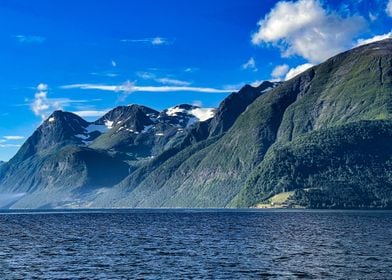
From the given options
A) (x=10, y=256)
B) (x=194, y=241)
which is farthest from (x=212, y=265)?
(x=194, y=241)

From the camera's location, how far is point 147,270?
3925 inches

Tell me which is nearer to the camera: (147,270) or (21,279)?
(21,279)

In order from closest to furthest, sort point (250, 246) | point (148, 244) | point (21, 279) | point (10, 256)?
point (21, 279) → point (10, 256) → point (250, 246) → point (148, 244)

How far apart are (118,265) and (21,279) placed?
20863 millimetres

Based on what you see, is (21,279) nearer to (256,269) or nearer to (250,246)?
(256,269)

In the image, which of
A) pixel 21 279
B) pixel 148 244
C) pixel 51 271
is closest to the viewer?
pixel 21 279

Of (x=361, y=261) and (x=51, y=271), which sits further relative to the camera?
(x=361, y=261)

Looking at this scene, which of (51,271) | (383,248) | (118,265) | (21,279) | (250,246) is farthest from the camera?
(250,246)

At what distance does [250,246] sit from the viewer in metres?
141

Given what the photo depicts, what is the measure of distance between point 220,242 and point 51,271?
201 ft

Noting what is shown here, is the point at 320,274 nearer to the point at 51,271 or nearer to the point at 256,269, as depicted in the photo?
the point at 256,269

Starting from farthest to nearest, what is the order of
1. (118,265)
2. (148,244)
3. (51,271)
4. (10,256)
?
(148,244) < (10,256) < (118,265) < (51,271)

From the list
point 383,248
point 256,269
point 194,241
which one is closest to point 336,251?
point 383,248

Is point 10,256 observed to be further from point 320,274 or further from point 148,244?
point 320,274
